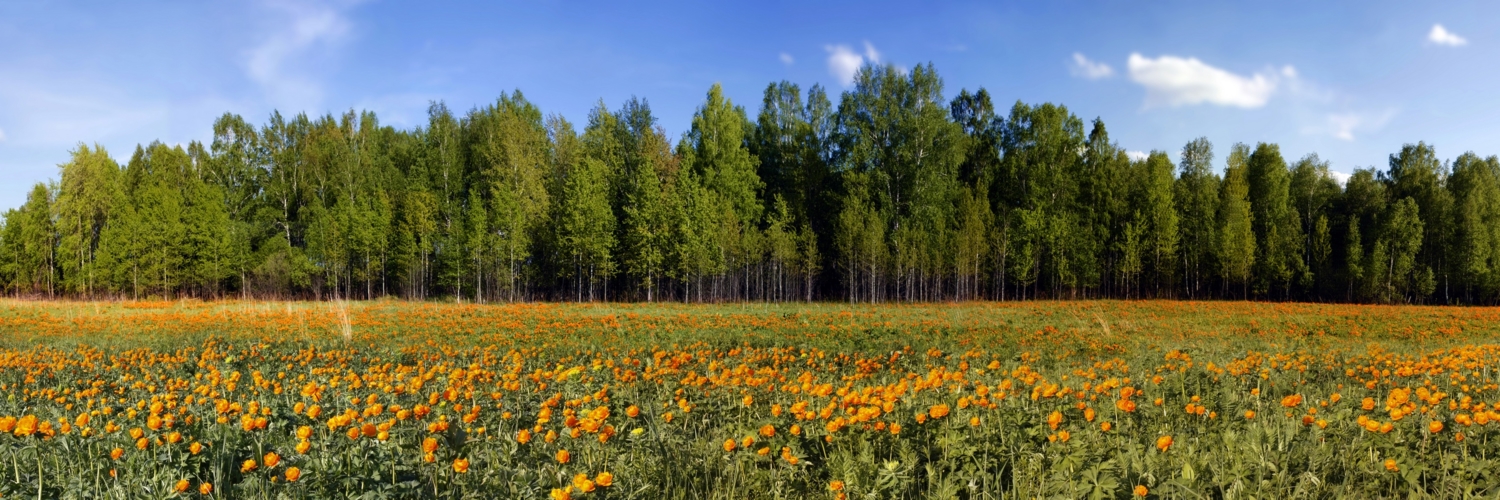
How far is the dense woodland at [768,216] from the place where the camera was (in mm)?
32250

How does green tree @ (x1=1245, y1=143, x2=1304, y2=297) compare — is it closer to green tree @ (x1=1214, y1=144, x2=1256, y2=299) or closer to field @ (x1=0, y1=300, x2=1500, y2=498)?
green tree @ (x1=1214, y1=144, x2=1256, y2=299)

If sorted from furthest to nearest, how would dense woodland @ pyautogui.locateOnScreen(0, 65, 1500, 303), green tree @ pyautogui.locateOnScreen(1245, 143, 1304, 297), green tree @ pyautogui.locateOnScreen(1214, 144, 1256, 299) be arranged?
green tree @ pyautogui.locateOnScreen(1245, 143, 1304, 297), green tree @ pyautogui.locateOnScreen(1214, 144, 1256, 299), dense woodland @ pyautogui.locateOnScreen(0, 65, 1500, 303)

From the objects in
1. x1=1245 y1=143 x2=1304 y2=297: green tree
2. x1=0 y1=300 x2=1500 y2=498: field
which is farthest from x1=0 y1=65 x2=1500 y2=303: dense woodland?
x1=0 y1=300 x2=1500 y2=498: field

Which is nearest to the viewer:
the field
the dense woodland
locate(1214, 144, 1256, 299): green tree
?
the field

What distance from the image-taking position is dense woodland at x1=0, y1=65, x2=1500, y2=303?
32250 mm

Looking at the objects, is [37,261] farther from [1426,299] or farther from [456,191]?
[1426,299]

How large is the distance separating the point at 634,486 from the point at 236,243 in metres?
41.0

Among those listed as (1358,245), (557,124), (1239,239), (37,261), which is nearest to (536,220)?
(557,124)

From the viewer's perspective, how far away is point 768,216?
33.7 metres

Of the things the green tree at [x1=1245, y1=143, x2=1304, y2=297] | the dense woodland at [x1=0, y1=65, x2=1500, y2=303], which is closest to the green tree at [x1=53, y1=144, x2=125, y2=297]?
the dense woodland at [x1=0, y1=65, x2=1500, y2=303]

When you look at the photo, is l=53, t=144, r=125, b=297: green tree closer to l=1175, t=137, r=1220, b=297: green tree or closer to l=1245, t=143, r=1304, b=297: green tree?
l=1175, t=137, r=1220, b=297: green tree

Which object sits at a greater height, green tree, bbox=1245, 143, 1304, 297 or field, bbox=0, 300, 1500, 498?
green tree, bbox=1245, 143, 1304, 297

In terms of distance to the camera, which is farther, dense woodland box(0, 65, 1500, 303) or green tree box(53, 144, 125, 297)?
green tree box(53, 144, 125, 297)

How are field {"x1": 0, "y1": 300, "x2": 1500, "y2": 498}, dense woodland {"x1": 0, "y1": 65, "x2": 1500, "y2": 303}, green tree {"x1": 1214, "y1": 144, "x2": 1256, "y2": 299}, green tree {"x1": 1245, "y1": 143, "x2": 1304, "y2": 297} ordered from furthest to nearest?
green tree {"x1": 1245, "y1": 143, "x2": 1304, "y2": 297}, green tree {"x1": 1214, "y1": 144, "x2": 1256, "y2": 299}, dense woodland {"x1": 0, "y1": 65, "x2": 1500, "y2": 303}, field {"x1": 0, "y1": 300, "x2": 1500, "y2": 498}
